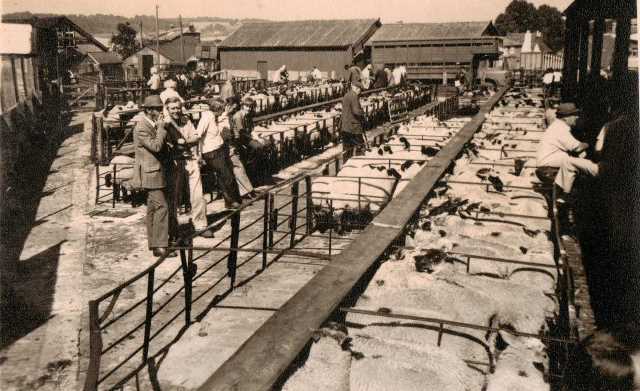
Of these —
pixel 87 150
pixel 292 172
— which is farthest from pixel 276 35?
pixel 292 172

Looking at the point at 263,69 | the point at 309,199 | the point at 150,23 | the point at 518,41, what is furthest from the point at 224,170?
the point at 150,23

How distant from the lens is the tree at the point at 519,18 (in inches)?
3516

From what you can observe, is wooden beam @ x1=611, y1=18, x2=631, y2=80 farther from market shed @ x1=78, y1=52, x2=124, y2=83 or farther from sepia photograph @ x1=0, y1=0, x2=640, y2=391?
market shed @ x1=78, y1=52, x2=124, y2=83

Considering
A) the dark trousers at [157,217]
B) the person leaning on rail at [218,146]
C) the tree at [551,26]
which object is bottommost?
the dark trousers at [157,217]

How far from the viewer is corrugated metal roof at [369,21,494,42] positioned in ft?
122

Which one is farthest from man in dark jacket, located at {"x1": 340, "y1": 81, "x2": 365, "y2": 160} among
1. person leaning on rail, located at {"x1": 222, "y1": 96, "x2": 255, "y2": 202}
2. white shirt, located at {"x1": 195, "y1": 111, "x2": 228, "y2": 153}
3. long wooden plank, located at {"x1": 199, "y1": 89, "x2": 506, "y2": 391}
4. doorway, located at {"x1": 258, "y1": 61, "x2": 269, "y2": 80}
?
doorway, located at {"x1": 258, "y1": 61, "x2": 269, "y2": 80}

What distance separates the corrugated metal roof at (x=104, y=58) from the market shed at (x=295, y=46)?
10.2 m

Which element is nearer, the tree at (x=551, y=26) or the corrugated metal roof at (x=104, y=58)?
the corrugated metal roof at (x=104, y=58)

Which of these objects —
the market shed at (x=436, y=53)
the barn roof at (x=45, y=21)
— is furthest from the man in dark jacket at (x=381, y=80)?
the barn roof at (x=45, y=21)

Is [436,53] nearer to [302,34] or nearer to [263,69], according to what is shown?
[302,34]

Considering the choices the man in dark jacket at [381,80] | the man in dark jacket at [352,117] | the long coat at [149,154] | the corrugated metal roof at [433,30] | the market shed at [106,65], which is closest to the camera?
the long coat at [149,154]

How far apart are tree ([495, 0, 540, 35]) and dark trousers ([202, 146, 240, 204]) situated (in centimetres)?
8945

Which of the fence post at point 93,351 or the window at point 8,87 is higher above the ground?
the window at point 8,87

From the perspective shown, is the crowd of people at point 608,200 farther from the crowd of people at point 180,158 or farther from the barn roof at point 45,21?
the barn roof at point 45,21
